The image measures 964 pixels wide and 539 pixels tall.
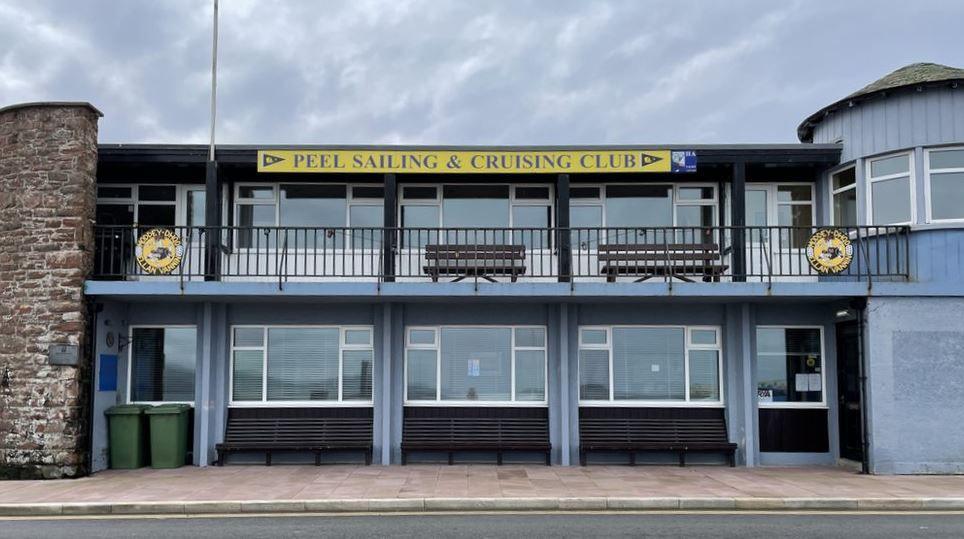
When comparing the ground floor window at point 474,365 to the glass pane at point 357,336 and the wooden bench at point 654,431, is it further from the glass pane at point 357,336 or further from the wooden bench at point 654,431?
the wooden bench at point 654,431

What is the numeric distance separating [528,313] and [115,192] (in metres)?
8.07

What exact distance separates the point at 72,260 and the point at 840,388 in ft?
42.8

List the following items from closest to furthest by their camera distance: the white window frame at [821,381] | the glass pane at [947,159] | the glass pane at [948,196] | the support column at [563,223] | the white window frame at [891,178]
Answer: the glass pane at [948,196] → the glass pane at [947,159] → the white window frame at [891,178] → the support column at [563,223] → the white window frame at [821,381]

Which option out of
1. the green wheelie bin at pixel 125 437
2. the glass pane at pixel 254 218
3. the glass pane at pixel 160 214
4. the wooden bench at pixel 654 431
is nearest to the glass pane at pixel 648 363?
Answer: the wooden bench at pixel 654 431

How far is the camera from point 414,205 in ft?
51.3

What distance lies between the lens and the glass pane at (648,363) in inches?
578

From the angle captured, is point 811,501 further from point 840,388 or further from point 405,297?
point 405,297

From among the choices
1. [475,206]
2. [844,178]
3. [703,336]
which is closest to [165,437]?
[475,206]

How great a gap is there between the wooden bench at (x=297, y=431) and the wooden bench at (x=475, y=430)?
2.67ft

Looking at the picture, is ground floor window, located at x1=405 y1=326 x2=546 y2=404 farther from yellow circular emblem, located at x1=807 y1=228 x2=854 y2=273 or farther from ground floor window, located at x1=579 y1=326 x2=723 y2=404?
yellow circular emblem, located at x1=807 y1=228 x2=854 y2=273

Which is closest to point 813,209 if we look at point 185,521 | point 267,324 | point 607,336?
point 607,336

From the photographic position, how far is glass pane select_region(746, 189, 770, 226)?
15.6 m

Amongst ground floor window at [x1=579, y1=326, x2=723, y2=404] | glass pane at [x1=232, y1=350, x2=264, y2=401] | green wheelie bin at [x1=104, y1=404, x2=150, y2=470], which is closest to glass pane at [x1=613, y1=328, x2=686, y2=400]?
ground floor window at [x1=579, y1=326, x2=723, y2=404]

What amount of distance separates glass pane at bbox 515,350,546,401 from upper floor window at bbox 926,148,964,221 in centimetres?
677
